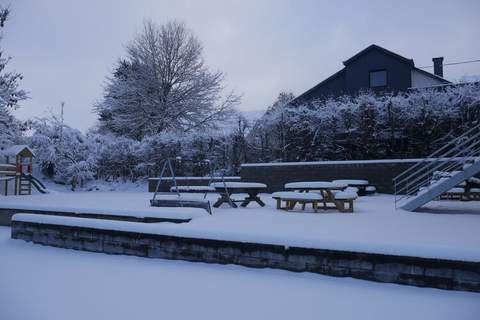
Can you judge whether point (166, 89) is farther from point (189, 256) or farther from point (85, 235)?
point (189, 256)

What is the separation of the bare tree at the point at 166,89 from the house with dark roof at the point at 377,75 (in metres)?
5.79

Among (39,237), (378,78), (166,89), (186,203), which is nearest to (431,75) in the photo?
(378,78)

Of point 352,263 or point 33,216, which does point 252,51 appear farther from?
point 352,263

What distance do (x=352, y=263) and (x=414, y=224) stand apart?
199 centimetres

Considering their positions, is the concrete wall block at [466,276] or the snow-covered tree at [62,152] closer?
the concrete wall block at [466,276]

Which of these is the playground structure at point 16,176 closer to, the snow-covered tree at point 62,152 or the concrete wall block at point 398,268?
the snow-covered tree at point 62,152

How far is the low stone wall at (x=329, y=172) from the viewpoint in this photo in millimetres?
11281

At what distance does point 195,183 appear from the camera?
14.6m

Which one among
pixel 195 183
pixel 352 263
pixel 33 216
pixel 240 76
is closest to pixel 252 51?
pixel 240 76

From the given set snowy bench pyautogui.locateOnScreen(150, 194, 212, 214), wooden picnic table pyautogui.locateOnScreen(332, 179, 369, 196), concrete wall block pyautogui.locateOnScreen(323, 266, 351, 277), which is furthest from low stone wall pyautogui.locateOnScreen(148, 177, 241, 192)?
concrete wall block pyautogui.locateOnScreen(323, 266, 351, 277)

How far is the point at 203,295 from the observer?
3.66 metres

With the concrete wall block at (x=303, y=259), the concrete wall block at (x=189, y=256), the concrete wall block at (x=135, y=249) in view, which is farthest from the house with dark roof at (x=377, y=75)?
the concrete wall block at (x=303, y=259)

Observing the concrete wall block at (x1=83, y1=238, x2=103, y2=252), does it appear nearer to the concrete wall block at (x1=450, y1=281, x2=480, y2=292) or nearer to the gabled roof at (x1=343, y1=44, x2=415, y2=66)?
the concrete wall block at (x1=450, y1=281, x2=480, y2=292)

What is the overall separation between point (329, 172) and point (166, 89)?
1420 cm
